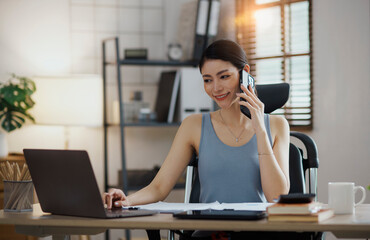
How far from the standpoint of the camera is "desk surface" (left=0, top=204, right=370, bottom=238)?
1.31m

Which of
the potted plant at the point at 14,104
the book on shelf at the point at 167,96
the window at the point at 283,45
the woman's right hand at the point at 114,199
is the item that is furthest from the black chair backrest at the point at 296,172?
the potted plant at the point at 14,104

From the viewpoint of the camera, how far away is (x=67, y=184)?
1.50 m

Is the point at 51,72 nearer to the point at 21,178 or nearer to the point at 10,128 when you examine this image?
the point at 10,128

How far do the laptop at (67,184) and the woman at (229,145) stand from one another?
42 cm

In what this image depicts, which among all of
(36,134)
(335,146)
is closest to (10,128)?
(36,134)

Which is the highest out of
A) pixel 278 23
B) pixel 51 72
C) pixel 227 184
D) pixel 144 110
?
pixel 278 23

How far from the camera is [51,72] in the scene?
400 cm

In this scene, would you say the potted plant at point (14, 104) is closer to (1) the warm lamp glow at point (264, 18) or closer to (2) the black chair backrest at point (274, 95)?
(1) the warm lamp glow at point (264, 18)

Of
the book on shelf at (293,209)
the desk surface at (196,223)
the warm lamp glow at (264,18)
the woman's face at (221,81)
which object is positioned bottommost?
the desk surface at (196,223)

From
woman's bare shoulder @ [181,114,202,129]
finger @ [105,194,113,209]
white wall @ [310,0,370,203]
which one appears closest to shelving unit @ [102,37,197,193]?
white wall @ [310,0,370,203]

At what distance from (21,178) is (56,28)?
251cm

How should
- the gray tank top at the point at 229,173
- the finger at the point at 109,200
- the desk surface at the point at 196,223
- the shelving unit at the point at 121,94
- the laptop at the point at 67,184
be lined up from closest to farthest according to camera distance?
1. the desk surface at the point at 196,223
2. the laptop at the point at 67,184
3. the finger at the point at 109,200
4. the gray tank top at the point at 229,173
5. the shelving unit at the point at 121,94

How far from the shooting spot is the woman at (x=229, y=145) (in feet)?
6.38

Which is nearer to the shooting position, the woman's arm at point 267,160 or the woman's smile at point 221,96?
the woman's arm at point 267,160
